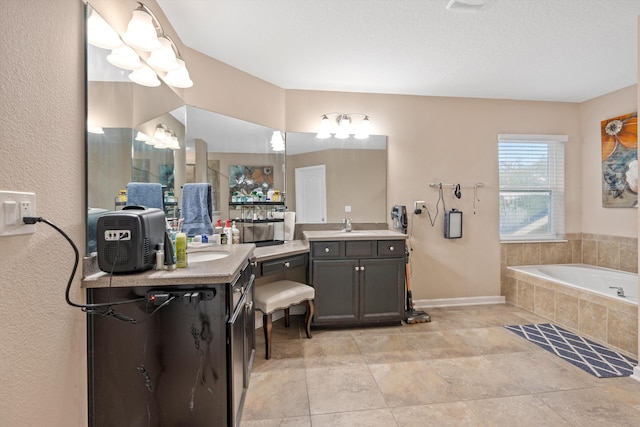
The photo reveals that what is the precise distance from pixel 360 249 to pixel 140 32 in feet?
7.42

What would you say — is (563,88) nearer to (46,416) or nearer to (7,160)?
(7,160)

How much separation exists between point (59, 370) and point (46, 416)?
0.14m

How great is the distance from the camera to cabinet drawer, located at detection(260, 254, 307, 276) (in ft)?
7.84

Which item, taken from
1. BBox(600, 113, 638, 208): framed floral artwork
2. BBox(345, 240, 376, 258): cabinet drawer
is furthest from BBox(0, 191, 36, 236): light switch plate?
BBox(600, 113, 638, 208): framed floral artwork

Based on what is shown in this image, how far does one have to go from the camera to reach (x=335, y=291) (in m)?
2.79

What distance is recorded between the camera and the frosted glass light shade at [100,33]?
128cm

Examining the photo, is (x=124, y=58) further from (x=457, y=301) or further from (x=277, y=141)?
(x=457, y=301)

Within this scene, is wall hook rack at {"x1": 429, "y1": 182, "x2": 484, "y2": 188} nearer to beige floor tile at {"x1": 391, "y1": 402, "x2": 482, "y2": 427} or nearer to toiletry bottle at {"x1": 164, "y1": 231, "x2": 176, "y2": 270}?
beige floor tile at {"x1": 391, "y1": 402, "x2": 482, "y2": 427}

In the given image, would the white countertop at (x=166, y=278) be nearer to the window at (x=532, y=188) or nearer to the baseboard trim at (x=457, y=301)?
the baseboard trim at (x=457, y=301)

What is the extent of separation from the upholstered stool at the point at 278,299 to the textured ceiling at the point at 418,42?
2.03 meters

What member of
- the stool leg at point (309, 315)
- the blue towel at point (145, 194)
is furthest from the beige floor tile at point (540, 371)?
the blue towel at point (145, 194)

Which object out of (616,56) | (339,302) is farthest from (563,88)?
(339,302)

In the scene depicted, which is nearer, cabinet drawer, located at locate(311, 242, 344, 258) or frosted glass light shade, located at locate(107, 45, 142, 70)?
frosted glass light shade, located at locate(107, 45, 142, 70)

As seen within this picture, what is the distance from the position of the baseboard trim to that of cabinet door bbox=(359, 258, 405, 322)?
0.67 m
